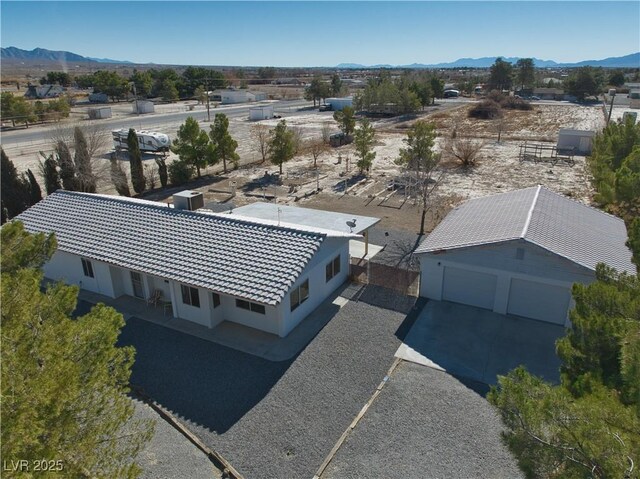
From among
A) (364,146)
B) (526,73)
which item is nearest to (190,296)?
(364,146)

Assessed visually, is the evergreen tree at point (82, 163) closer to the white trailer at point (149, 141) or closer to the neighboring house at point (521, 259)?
the white trailer at point (149, 141)

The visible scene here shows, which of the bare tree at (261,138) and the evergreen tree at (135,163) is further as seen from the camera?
the bare tree at (261,138)

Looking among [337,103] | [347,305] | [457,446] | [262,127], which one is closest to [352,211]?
[347,305]

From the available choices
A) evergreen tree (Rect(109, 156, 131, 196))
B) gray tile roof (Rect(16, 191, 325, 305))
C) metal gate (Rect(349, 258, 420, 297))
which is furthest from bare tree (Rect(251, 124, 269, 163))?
metal gate (Rect(349, 258, 420, 297))

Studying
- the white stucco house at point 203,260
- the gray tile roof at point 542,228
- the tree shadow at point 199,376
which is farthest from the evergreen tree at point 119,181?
the gray tile roof at point 542,228

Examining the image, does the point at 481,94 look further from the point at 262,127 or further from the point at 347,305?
the point at 347,305
